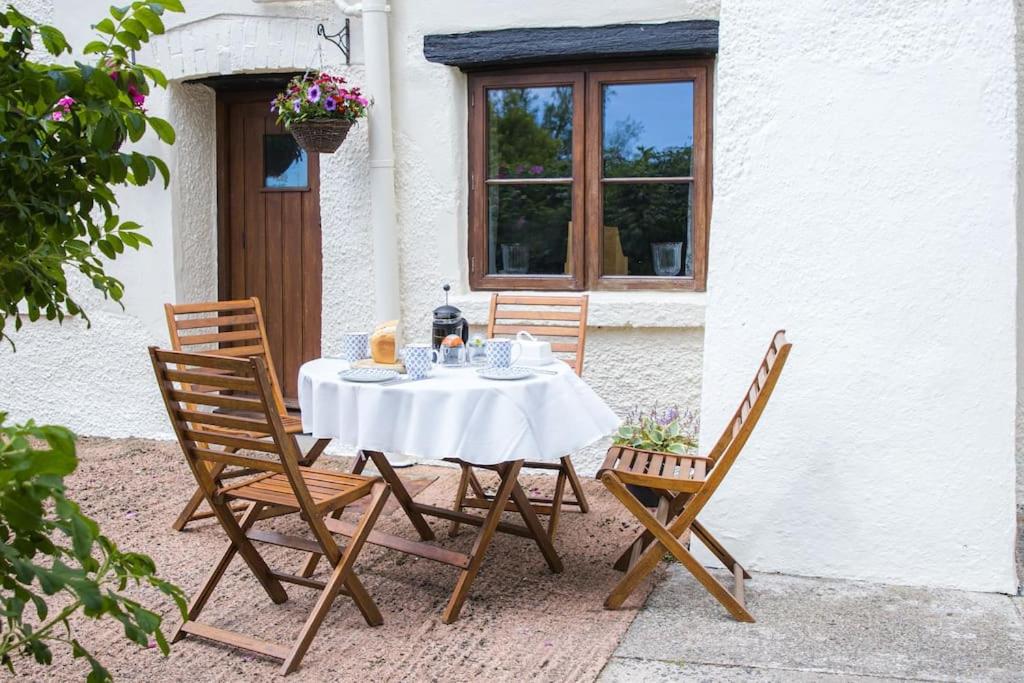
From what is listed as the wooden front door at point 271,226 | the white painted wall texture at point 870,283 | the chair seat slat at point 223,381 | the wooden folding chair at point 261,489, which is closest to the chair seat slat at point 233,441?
the wooden folding chair at point 261,489

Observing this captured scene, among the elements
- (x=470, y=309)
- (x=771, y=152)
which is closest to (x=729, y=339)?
(x=771, y=152)

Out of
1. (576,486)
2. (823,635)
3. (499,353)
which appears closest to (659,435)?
(576,486)

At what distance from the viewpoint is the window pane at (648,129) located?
5.78m

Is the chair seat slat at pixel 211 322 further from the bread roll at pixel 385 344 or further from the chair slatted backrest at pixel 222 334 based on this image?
the bread roll at pixel 385 344

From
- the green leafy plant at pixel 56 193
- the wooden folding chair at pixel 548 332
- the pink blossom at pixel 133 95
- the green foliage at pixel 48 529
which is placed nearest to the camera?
the green foliage at pixel 48 529

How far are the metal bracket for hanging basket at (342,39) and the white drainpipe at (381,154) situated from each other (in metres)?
0.10

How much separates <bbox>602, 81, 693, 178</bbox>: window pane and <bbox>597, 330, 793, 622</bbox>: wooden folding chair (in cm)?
201

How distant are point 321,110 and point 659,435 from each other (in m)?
2.49

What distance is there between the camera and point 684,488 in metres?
3.68

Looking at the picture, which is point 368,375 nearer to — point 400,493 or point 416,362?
point 416,362

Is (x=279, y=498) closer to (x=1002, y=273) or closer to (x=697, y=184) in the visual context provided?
(x=1002, y=273)

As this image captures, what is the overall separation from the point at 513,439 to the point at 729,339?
A: 3.98 ft

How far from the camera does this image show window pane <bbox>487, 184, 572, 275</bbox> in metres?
6.02

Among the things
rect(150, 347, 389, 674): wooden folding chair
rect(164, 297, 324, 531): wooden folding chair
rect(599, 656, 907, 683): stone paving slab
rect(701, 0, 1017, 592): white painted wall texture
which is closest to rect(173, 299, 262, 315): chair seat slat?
rect(164, 297, 324, 531): wooden folding chair
